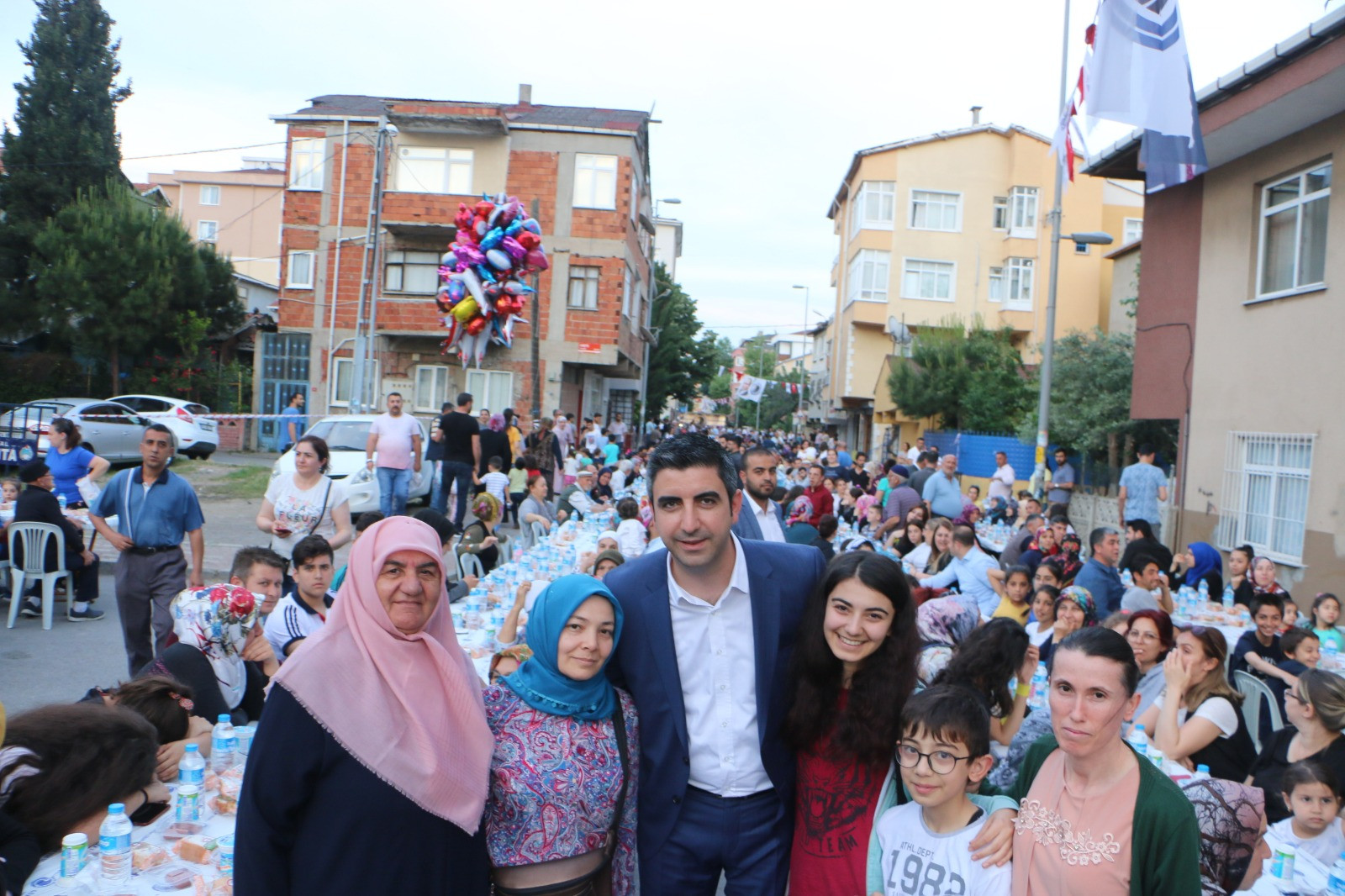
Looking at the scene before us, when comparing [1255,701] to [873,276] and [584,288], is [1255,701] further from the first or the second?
[873,276]

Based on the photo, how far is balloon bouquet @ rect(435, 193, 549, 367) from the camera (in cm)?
1549

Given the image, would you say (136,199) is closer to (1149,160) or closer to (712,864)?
(1149,160)

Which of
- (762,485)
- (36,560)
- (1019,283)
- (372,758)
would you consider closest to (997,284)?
(1019,283)

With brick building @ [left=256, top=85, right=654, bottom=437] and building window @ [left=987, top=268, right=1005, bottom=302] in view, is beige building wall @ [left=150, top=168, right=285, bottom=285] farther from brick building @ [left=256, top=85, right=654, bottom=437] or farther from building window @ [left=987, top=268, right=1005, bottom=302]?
building window @ [left=987, top=268, right=1005, bottom=302]

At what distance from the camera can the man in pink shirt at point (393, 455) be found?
39.3ft

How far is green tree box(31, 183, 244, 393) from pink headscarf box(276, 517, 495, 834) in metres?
30.4

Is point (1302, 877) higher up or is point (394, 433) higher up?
point (394, 433)

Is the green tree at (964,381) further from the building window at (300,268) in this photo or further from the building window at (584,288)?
the building window at (300,268)

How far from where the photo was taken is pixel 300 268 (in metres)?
28.9

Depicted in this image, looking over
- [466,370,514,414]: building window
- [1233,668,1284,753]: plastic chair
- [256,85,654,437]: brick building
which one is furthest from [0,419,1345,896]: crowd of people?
[256,85,654,437]: brick building

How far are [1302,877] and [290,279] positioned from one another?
29.4 metres

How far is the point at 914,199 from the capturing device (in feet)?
122

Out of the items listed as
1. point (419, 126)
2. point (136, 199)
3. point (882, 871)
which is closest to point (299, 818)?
point (882, 871)

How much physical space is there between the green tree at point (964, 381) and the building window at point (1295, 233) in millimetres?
16206
